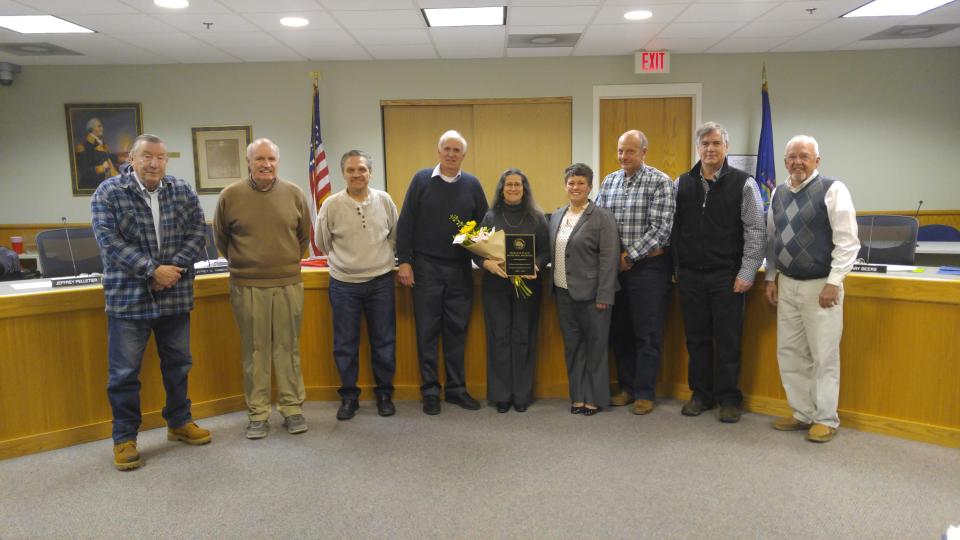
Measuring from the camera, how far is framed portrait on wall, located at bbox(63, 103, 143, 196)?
6871mm

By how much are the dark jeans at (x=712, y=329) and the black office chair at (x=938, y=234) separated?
13.6 feet

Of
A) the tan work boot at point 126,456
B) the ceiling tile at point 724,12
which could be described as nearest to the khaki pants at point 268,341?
the tan work boot at point 126,456

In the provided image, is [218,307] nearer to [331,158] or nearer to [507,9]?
[507,9]

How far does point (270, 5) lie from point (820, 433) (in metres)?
4.85

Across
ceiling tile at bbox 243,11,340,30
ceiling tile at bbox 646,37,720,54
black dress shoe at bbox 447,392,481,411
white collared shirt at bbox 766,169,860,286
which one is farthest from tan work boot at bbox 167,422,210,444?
ceiling tile at bbox 646,37,720,54

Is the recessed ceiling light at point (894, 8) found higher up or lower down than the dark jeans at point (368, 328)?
higher up

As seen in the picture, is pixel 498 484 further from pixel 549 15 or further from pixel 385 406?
pixel 549 15

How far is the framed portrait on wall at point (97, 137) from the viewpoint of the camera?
6.87 meters

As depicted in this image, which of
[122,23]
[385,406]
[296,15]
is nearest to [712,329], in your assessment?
[385,406]

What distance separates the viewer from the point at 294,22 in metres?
5.32

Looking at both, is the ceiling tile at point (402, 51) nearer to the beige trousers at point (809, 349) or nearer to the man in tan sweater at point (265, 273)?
the man in tan sweater at point (265, 273)

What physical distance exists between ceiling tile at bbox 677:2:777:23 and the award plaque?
3.03m

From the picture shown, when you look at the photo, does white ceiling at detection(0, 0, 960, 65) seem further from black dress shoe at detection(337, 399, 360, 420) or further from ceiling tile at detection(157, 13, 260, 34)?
black dress shoe at detection(337, 399, 360, 420)

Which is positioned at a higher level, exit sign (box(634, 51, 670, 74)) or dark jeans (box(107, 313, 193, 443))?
exit sign (box(634, 51, 670, 74))
